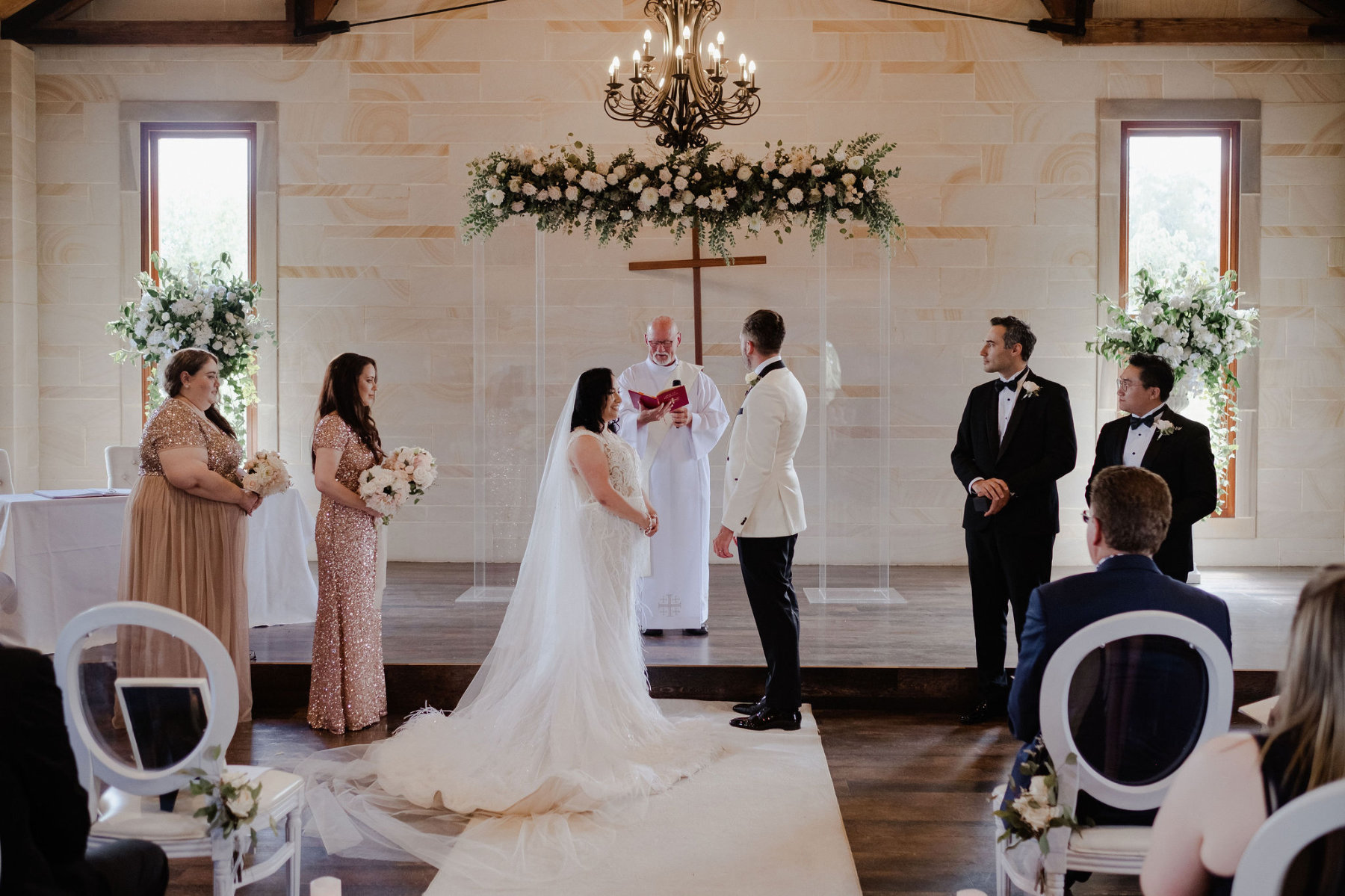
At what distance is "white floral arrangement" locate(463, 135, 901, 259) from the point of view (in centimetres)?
503

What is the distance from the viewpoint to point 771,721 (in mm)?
4082

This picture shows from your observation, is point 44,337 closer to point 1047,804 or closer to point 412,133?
point 412,133

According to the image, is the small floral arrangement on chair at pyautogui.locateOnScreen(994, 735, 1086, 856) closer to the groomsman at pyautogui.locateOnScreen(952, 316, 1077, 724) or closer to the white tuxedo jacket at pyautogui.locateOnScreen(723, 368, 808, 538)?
the white tuxedo jacket at pyautogui.locateOnScreen(723, 368, 808, 538)

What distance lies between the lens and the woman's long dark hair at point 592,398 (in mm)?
3732

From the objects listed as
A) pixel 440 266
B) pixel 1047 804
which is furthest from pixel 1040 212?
pixel 1047 804

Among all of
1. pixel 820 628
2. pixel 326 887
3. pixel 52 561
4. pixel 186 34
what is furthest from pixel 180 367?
pixel 186 34

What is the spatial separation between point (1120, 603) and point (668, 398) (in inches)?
129

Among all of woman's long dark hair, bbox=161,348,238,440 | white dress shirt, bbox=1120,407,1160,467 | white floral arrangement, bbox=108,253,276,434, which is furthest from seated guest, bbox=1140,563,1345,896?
white floral arrangement, bbox=108,253,276,434

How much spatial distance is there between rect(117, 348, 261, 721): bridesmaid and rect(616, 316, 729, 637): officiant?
198 centimetres

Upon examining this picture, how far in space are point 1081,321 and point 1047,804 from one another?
587cm

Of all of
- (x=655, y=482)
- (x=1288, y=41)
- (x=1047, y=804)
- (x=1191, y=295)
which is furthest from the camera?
(x=1288, y=41)

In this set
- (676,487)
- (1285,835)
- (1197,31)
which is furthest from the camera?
(1197,31)

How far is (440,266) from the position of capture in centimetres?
733

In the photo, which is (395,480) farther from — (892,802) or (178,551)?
(892,802)
